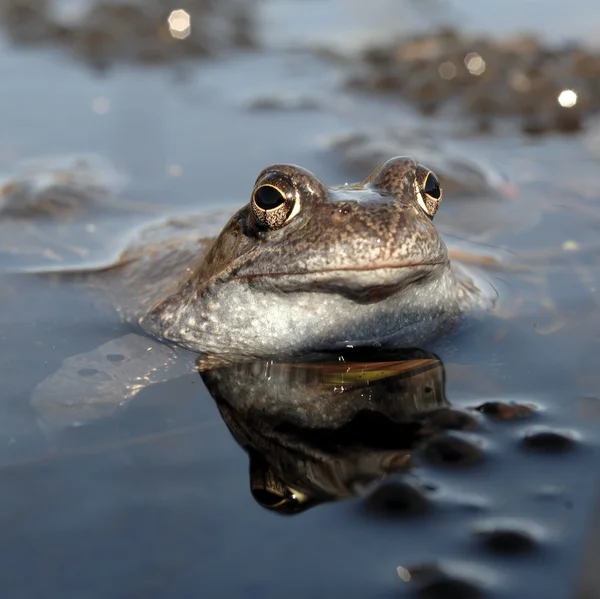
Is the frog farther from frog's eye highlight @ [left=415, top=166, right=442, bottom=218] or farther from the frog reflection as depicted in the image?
the frog reflection

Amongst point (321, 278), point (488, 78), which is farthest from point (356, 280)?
point (488, 78)

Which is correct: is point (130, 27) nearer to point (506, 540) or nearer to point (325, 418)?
point (325, 418)

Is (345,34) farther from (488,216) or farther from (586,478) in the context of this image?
(586,478)

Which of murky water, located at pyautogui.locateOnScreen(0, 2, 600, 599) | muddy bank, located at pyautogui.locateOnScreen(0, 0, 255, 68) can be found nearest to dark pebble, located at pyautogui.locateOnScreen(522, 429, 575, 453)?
murky water, located at pyautogui.locateOnScreen(0, 2, 600, 599)

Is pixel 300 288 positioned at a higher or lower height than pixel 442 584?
higher

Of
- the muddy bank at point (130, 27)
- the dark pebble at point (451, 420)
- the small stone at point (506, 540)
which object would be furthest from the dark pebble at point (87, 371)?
the muddy bank at point (130, 27)

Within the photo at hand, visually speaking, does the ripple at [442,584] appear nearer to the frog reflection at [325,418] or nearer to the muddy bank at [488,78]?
the frog reflection at [325,418]

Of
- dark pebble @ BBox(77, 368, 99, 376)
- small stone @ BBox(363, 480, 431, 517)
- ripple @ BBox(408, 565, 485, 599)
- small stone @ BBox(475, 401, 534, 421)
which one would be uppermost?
dark pebble @ BBox(77, 368, 99, 376)
